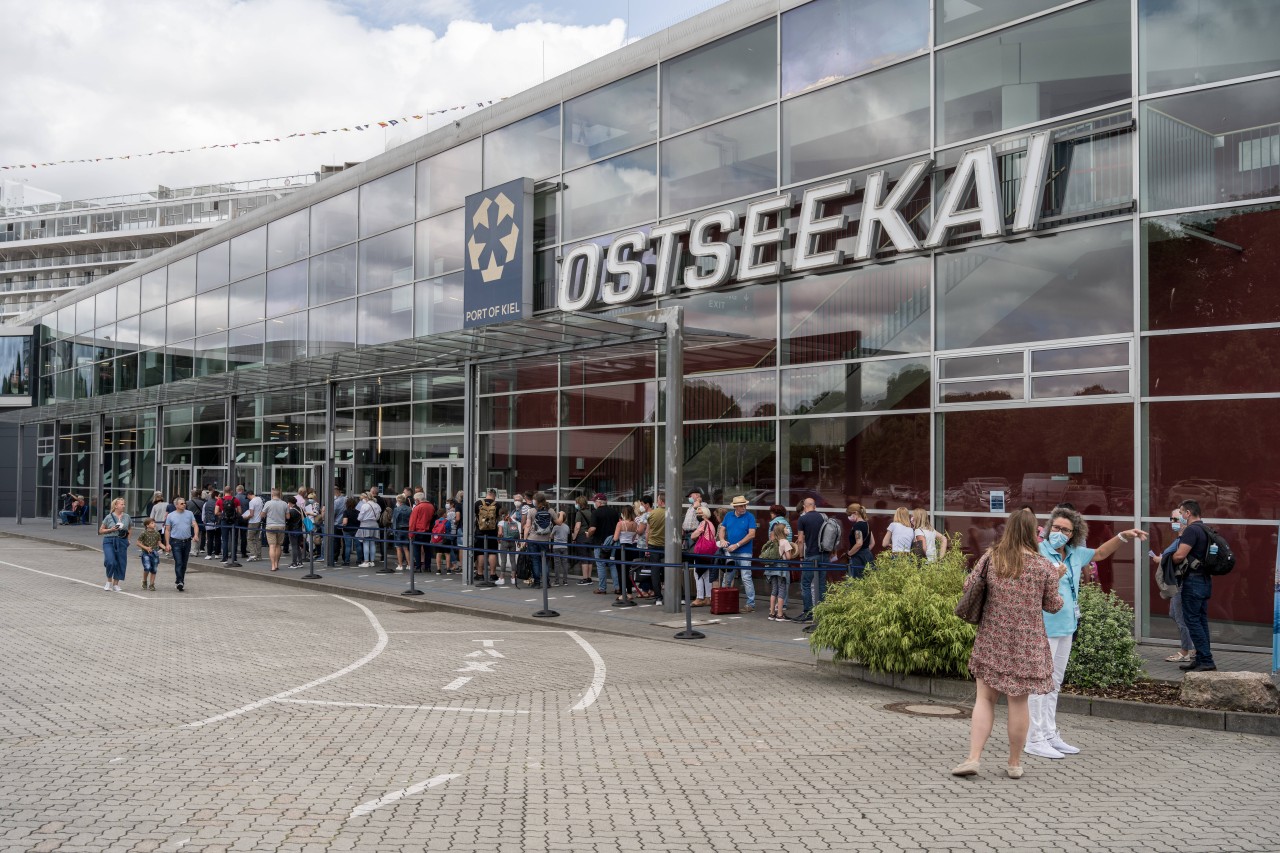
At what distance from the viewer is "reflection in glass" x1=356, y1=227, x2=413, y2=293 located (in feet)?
90.9

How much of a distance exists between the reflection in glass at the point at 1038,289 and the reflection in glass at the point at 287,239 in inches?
891

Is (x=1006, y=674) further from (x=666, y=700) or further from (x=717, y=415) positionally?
(x=717, y=415)

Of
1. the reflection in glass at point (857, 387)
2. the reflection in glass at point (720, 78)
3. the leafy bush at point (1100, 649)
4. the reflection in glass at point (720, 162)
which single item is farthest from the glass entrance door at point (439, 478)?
the leafy bush at point (1100, 649)

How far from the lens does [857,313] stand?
56.1 feet

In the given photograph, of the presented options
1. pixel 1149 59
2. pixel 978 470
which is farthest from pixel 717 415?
pixel 1149 59

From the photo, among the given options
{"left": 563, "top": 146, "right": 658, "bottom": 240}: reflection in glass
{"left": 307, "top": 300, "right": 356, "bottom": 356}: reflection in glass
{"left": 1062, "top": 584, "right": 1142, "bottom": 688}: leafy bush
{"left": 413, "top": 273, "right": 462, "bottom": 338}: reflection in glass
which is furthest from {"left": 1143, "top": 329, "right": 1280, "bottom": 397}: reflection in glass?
{"left": 307, "top": 300, "right": 356, "bottom": 356}: reflection in glass

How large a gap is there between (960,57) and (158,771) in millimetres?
14459

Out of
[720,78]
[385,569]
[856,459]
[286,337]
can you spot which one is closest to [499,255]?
[720,78]

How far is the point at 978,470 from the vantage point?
601 inches

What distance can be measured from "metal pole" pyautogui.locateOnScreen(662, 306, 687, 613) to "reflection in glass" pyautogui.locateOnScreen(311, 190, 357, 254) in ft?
53.4

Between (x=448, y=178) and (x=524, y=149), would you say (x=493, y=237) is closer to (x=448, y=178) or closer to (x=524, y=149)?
(x=524, y=149)

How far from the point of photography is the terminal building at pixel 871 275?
13.4 metres

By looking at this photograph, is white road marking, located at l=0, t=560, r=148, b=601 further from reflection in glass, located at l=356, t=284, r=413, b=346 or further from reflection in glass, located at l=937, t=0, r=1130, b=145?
reflection in glass, located at l=937, t=0, r=1130, b=145

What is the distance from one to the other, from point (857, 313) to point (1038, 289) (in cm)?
307
